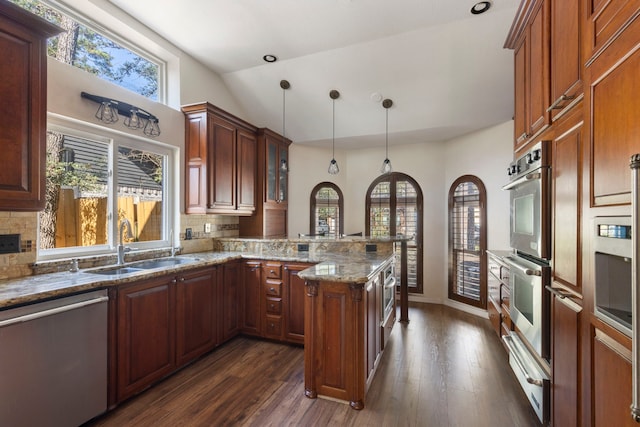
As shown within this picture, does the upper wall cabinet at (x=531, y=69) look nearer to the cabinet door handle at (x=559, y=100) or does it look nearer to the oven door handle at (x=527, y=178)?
the cabinet door handle at (x=559, y=100)

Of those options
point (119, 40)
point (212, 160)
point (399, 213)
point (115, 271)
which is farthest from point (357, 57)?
point (115, 271)

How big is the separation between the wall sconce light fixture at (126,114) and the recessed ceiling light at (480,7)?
10.7 ft

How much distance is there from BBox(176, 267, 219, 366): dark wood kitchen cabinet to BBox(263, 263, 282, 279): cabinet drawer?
0.52 metres

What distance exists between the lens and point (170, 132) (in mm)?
3207

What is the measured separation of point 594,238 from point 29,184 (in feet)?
9.52

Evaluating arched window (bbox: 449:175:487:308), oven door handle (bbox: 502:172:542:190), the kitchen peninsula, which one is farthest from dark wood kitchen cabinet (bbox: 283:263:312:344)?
arched window (bbox: 449:175:487:308)

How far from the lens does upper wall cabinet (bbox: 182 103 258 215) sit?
3.28 metres

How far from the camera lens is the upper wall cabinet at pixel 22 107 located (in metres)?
1.63

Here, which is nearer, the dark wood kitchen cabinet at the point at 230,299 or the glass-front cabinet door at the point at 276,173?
the dark wood kitchen cabinet at the point at 230,299

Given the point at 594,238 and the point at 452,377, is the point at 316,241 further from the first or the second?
the point at 594,238

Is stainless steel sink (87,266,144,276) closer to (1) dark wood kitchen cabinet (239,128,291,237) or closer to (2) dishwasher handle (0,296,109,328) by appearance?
(2) dishwasher handle (0,296,109,328)

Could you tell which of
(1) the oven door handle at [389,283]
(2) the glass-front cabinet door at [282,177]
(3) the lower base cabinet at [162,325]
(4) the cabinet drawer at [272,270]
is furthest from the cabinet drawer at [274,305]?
(2) the glass-front cabinet door at [282,177]

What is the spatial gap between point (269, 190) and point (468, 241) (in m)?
3.12

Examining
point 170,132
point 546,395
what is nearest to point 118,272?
point 170,132
